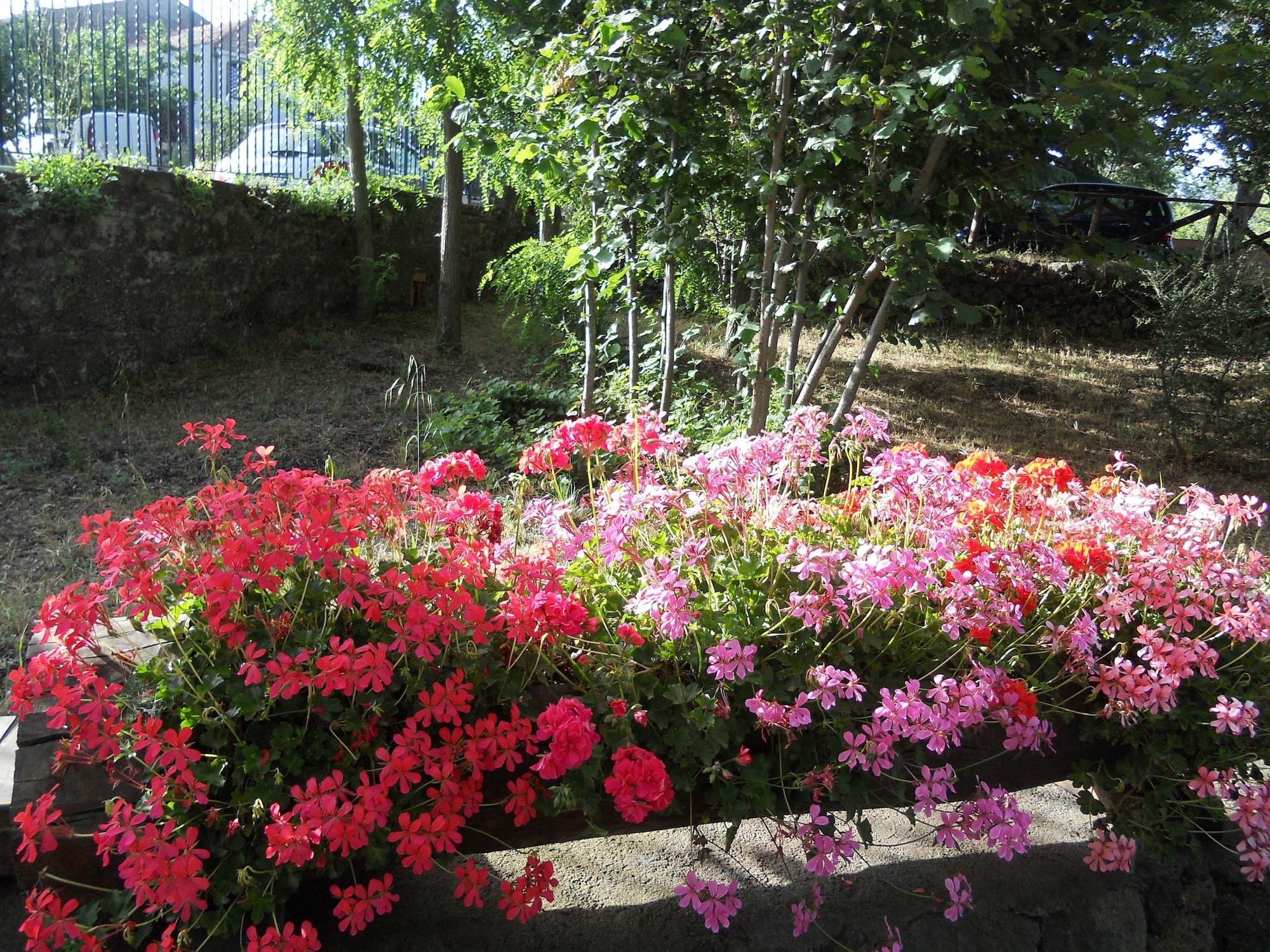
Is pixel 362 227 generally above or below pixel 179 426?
above

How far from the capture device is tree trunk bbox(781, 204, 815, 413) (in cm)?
371

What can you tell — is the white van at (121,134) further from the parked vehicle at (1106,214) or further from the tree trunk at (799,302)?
the parked vehicle at (1106,214)

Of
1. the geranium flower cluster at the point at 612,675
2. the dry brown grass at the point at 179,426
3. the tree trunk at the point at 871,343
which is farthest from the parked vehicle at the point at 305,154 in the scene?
the geranium flower cluster at the point at 612,675

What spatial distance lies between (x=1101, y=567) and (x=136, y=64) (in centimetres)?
728

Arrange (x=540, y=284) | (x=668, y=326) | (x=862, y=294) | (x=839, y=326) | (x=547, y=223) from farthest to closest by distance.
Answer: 1. (x=547, y=223)
2. (x=540, y=284)
3. (x=668, y=326)
4. (x=839, y=326)
5. (x=862, y=294)

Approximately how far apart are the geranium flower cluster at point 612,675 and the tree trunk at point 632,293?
6.72 ft

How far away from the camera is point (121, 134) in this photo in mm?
6754

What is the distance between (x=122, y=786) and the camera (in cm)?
156

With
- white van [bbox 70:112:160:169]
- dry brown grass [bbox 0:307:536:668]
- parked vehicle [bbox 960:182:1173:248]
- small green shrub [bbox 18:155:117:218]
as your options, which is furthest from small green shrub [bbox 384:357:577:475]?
parked vehicle [bbox 960:182:1173:248]

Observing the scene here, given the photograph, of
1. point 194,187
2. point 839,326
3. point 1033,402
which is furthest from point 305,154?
point 1033,402

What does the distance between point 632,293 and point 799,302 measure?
2.95ft

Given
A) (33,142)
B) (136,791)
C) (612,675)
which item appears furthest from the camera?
(33,142)

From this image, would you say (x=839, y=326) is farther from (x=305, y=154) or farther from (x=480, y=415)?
(x=305, y=154)

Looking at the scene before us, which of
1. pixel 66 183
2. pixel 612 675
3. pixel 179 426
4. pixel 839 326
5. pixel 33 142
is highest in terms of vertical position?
pixel 33 142
